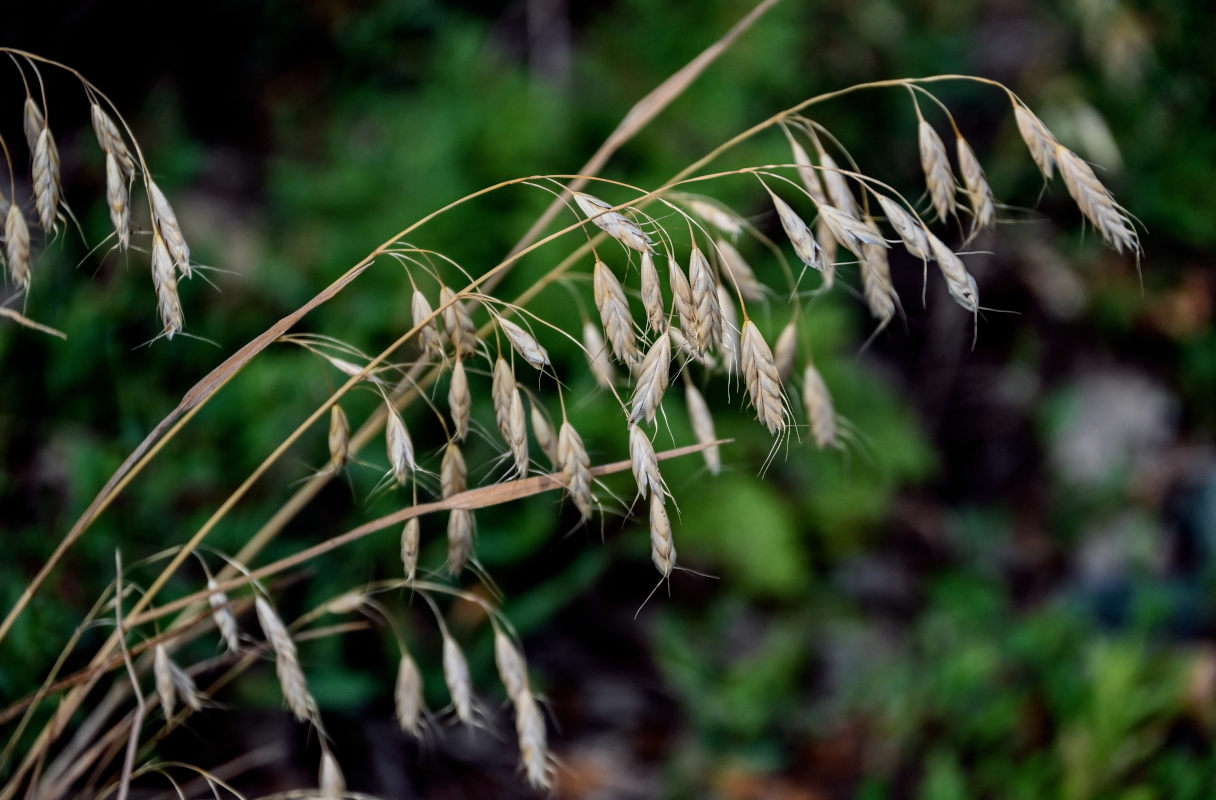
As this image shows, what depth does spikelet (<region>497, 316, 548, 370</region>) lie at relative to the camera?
958 mm

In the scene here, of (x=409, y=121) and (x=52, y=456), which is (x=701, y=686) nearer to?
(x=52, y=456)

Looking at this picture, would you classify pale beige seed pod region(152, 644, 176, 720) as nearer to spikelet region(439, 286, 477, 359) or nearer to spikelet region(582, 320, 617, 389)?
spikelet region(439, 286, 477, 359)

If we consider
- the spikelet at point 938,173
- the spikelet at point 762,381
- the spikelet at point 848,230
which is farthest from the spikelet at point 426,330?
the spikelet at point 938,173

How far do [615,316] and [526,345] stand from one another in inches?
3.9

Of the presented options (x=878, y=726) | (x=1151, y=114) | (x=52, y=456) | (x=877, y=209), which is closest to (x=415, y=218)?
(x=52, y=456)

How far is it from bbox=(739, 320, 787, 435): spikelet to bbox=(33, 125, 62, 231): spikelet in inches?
30.5

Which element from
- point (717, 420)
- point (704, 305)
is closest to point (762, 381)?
point (704, 305)

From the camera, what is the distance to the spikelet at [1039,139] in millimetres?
1035

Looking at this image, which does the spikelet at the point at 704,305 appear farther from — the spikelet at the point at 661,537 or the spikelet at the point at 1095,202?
the spikelet at the point at 1095,202

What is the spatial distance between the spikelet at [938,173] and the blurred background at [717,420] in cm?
64

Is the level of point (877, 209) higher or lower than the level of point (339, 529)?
higher

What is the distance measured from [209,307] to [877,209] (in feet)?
5.53

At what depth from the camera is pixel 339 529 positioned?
2.10 meters

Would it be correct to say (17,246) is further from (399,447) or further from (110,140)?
(399,447)
